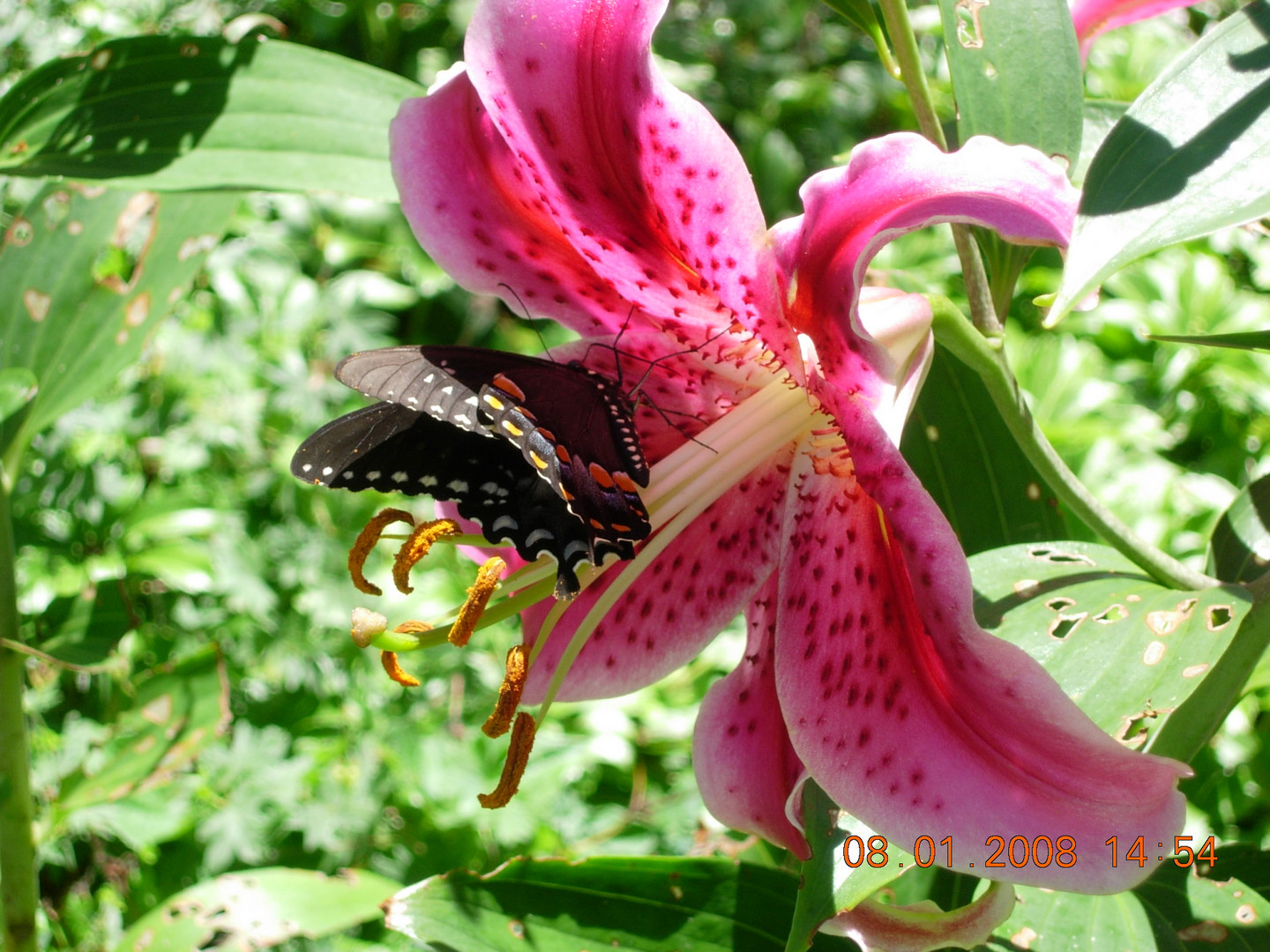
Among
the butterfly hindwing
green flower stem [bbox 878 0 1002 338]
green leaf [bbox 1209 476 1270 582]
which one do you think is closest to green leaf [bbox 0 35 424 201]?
the butterfly hindwing

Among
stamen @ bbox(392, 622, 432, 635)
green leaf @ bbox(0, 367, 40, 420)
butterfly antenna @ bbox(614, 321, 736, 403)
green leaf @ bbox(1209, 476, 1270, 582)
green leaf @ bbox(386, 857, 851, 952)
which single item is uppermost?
butterfly antenna @ bbox(614, 321, 736, 403)

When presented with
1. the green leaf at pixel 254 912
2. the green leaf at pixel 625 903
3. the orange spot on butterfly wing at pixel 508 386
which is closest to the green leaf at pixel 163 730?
the green leaf at pixel 254 912

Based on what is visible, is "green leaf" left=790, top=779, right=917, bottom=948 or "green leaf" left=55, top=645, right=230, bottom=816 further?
"green leaf" left=55, top=645, right=230, bottom=816

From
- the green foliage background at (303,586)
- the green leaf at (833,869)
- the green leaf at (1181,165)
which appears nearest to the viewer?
the green leaf at (1181,165)

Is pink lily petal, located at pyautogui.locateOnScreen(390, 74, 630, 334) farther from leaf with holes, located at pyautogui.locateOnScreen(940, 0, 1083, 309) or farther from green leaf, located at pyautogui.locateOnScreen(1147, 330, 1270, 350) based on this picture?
green leaf, located at pyautogui.locateOnScreen(1147, 330, 1270, 350)

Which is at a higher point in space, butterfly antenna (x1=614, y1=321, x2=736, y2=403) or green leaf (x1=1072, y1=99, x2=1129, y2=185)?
green leaf (x1=1072, y1=99, x2=1129, y2=185)

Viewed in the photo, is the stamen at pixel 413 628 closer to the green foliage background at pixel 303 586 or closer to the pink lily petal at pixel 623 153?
the pink lily petal at pixel 623 153

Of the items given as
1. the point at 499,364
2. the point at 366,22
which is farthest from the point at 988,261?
the point at 366,22
